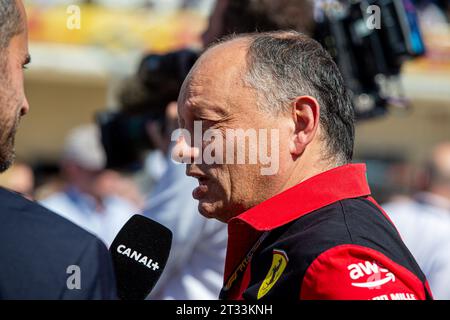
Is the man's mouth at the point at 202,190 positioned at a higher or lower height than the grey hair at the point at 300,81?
lower

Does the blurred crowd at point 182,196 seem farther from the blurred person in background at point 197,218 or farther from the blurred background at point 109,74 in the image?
the blurred background at point 109,74

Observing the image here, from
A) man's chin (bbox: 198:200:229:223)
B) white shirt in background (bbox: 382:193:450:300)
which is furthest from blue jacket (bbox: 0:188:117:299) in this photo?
white shirt in background (bbox: 382:193:450:300)

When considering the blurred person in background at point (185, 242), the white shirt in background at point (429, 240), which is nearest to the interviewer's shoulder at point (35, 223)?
the blurred person in background at point (185, 242)

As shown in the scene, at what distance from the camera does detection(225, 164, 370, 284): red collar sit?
5.09 feet

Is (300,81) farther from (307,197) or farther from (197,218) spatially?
(197,218)

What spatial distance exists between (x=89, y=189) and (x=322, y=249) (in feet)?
13.2

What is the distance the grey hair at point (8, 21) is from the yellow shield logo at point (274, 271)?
596mm

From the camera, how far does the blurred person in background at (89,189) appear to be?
5.12 metres

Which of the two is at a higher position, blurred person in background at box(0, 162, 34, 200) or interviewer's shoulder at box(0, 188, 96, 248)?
interviewer's shoulder at box(0, 188, 96, 248)

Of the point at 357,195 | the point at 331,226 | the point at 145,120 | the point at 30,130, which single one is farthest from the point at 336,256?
the point at 30,130

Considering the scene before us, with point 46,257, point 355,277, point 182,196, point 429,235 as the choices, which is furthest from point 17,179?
point 355,277

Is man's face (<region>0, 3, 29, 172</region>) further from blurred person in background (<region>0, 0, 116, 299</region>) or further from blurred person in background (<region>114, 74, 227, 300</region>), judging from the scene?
blurred person in background (<region>114, 74, 227, 300</region>)

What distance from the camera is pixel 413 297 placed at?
55.2 inches

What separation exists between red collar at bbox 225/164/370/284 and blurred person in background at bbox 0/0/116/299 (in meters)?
0.26
